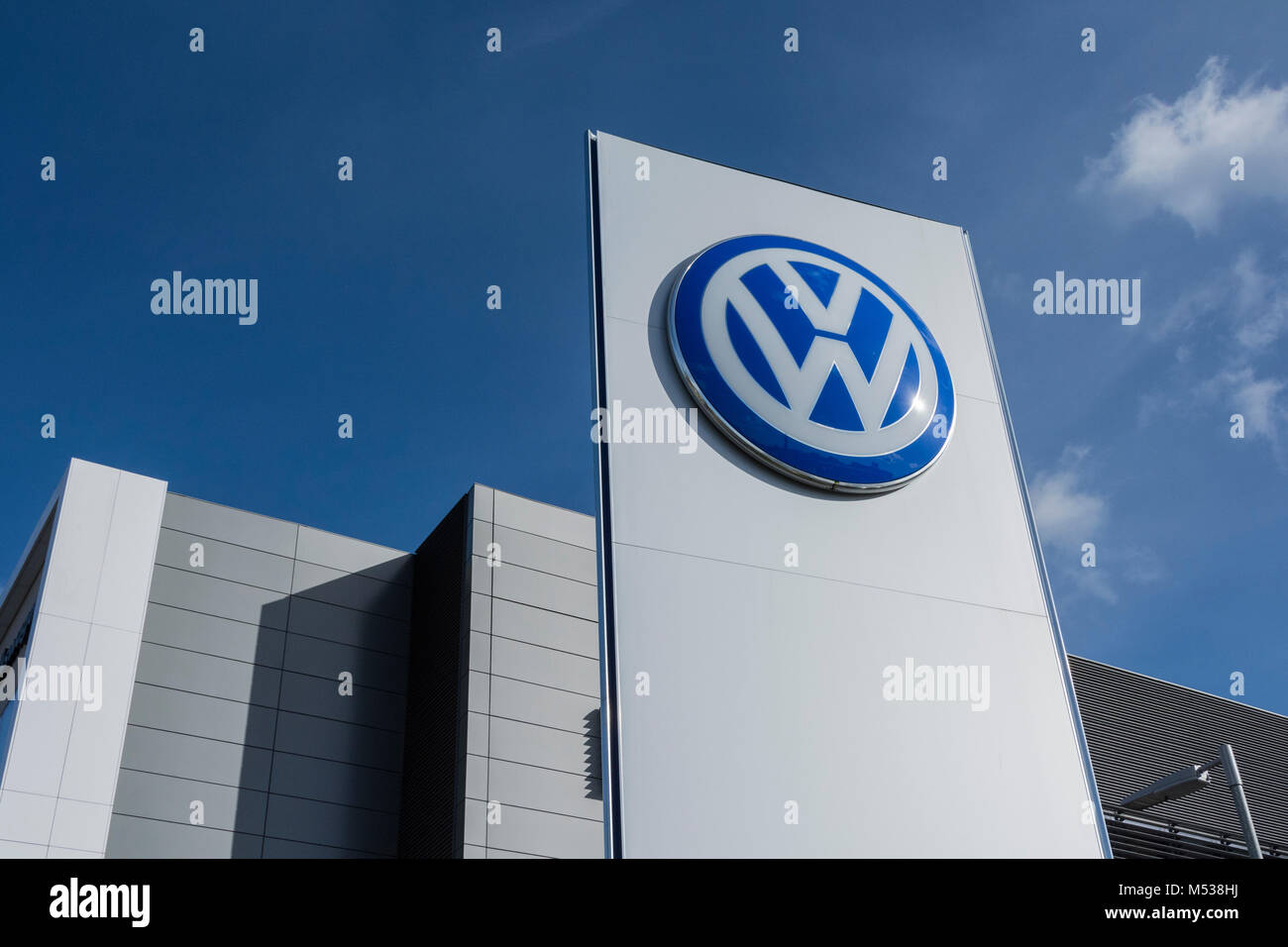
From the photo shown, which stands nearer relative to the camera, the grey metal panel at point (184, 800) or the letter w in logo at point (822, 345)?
the letter w in logo at point (822, 345)

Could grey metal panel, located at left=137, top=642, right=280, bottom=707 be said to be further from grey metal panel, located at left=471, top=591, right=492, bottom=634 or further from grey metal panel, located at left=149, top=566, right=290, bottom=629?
grey metal panel, located at left=471, top=591, right=492, bottom=634

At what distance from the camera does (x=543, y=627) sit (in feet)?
62.7

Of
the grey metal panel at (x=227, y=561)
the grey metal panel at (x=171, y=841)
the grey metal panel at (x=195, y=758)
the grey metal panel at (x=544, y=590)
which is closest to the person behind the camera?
the grey metal panel at (x=171, y=841)

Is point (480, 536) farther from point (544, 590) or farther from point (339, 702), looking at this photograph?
point (339, 702)

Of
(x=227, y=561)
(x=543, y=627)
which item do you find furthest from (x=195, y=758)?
(x=543, y=627)

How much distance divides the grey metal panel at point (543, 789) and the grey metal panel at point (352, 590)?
454 centimetres

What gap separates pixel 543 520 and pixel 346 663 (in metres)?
4.23

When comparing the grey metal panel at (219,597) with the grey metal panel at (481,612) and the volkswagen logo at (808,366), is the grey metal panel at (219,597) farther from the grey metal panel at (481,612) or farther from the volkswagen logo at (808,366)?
the volkswagen logo at (808,366)

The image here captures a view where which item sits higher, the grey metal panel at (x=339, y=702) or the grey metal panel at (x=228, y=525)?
the grey metal panel at (x=228, y=525)

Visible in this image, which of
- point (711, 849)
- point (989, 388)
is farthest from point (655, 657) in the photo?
point (989, 388)

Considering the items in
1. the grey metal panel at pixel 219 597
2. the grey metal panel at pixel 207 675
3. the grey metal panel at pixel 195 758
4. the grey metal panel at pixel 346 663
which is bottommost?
the grey metal panel at pixel 195 758

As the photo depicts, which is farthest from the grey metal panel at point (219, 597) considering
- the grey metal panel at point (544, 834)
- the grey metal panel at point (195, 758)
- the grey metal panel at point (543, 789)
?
the grey metal panel at point (544, 834)

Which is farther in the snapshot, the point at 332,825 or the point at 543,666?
the point at 543,666

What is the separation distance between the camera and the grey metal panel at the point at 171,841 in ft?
52.0
